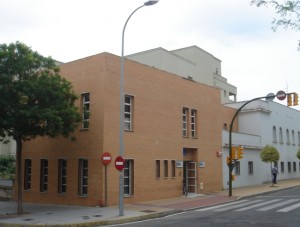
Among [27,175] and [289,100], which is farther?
[27,175]

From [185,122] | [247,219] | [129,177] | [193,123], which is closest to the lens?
[247,219]

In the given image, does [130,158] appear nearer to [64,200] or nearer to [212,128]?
[64,200]

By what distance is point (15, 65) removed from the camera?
59.4ft

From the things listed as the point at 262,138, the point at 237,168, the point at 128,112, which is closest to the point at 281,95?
the point at 128,112

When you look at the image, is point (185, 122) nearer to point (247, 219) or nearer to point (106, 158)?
point (106, 158)

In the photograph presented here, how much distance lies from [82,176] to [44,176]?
371cm

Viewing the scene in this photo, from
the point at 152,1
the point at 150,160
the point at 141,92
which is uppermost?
the point at 152,1

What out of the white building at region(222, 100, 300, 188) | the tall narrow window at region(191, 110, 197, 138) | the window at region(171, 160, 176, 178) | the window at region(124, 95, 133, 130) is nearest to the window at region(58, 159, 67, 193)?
the window at region(124, 95, 133, 130)

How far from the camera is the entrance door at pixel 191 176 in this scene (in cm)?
2775

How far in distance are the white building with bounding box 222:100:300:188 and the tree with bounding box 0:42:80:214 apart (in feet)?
55.7

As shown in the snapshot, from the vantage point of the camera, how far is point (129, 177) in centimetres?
2261

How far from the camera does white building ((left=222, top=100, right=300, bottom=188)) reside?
3550 centimetres

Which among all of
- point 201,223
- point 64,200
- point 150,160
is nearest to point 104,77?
point 150,160

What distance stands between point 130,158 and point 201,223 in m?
8.59
